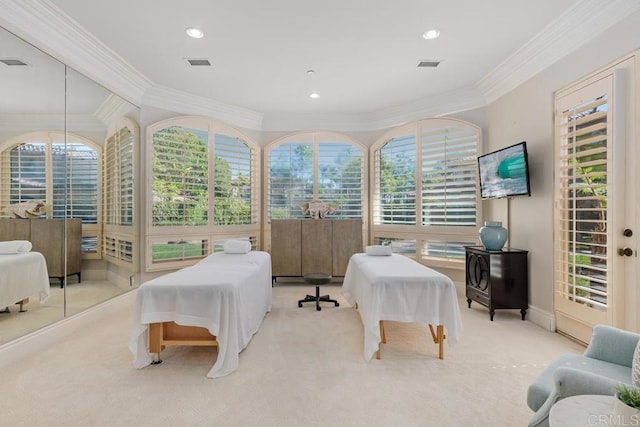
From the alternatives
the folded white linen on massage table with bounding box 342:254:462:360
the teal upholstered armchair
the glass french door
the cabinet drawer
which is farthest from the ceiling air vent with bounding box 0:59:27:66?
the cabinet drawer

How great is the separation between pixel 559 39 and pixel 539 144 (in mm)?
1041

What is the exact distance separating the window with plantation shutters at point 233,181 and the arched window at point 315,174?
0.34m

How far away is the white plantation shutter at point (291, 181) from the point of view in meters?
5.80

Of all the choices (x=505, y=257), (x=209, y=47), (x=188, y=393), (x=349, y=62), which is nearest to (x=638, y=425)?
(x=188, y=393)

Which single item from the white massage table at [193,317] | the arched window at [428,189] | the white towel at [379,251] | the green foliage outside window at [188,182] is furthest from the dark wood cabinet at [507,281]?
the green foliage outside window at [188,182]

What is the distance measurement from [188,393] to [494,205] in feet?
14.1

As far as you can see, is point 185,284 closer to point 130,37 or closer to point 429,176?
point 130,37

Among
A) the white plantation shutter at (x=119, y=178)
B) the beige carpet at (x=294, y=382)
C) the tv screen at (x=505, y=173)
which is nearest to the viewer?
the beige carpet at (x=294, y=382)

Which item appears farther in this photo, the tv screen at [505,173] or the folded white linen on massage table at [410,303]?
the tv screen at [505,173]

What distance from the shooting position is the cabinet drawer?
3709 mm

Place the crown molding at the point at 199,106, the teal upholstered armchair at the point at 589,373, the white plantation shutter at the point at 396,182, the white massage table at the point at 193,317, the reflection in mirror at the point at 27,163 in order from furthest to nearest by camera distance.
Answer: the white plantation shutter at the point at 396,182, the crown molding at the point at 199,106, the reflection in mirror at the point at 27,163, the white massage table at the point at 193,317, the teal upholstered armchair at the point at 589,373

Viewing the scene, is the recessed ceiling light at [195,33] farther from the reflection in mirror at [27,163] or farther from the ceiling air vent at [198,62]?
the reflection in mirror at [27,163]

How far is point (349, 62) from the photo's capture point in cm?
380

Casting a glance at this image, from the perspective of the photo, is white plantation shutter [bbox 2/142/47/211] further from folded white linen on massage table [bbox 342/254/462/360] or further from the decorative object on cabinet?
the decorative object on cabinet
